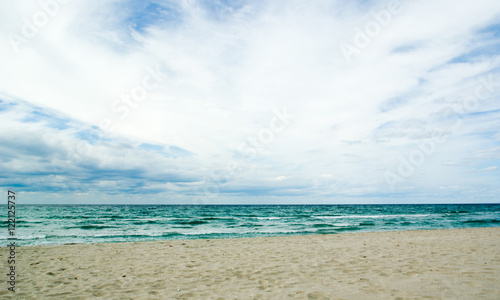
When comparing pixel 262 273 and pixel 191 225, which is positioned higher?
pixel 262 273

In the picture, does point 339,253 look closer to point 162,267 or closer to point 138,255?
point 162,267

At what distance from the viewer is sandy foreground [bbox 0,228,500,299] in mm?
6309

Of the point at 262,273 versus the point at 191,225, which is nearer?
the point at 262,273

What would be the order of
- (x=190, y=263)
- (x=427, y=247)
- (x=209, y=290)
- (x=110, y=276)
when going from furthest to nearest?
(x=427, y=247)
(x=190, y=263)
(x=110, y=276)
(x=209, y=290)

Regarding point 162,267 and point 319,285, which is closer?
point 319,285

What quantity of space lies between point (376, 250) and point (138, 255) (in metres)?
9.66

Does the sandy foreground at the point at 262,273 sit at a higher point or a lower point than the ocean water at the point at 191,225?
higher

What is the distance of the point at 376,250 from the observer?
11703mm

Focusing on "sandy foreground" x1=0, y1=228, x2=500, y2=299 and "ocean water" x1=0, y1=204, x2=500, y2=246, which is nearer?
"sandy foreground" x1=0, y1=228, x2=500, y2=299

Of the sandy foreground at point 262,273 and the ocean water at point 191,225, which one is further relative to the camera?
the ocean water at point 191,225

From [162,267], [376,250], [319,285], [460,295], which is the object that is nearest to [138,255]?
[162,267]

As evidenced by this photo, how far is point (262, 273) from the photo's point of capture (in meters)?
8.19

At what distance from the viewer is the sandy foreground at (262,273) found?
20.7ft

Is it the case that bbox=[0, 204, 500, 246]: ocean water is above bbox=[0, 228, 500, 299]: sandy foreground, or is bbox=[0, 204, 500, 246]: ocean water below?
below
